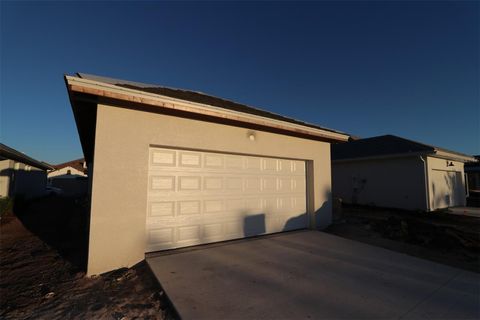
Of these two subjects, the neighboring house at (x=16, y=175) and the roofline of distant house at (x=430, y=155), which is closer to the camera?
the roofline of distant house at (x=430, y=155)

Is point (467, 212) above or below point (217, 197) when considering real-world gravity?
below

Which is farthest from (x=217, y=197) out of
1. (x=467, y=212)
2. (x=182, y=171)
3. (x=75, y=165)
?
(x=75, y=165)

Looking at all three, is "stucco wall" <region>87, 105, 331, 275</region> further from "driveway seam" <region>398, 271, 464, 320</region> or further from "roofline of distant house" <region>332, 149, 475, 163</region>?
"roofline of distant house" <region>332, 149, 475, 163</region>

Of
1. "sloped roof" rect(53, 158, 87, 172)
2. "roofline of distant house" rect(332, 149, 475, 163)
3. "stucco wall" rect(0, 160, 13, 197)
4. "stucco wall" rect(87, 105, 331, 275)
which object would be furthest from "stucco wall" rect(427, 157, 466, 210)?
"sloped roof" rect(53, 158, 87, 172)

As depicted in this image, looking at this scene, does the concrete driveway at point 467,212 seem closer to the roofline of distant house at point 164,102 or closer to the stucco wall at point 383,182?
the stucco wall at point 383,182

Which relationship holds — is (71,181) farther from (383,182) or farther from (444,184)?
(444,184)

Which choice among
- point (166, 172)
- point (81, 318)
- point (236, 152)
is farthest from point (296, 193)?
point (81, 318)

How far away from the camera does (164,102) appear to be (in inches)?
160

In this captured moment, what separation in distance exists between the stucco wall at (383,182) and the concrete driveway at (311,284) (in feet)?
28.7

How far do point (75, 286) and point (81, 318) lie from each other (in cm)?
110

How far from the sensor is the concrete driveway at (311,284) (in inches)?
96.6

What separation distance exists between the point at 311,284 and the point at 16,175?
1840 cm

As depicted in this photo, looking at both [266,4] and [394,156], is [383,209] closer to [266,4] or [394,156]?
[394,156]

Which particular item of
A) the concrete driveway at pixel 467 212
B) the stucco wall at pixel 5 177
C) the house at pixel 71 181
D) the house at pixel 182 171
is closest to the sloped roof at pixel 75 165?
the house at pixel 71 181
